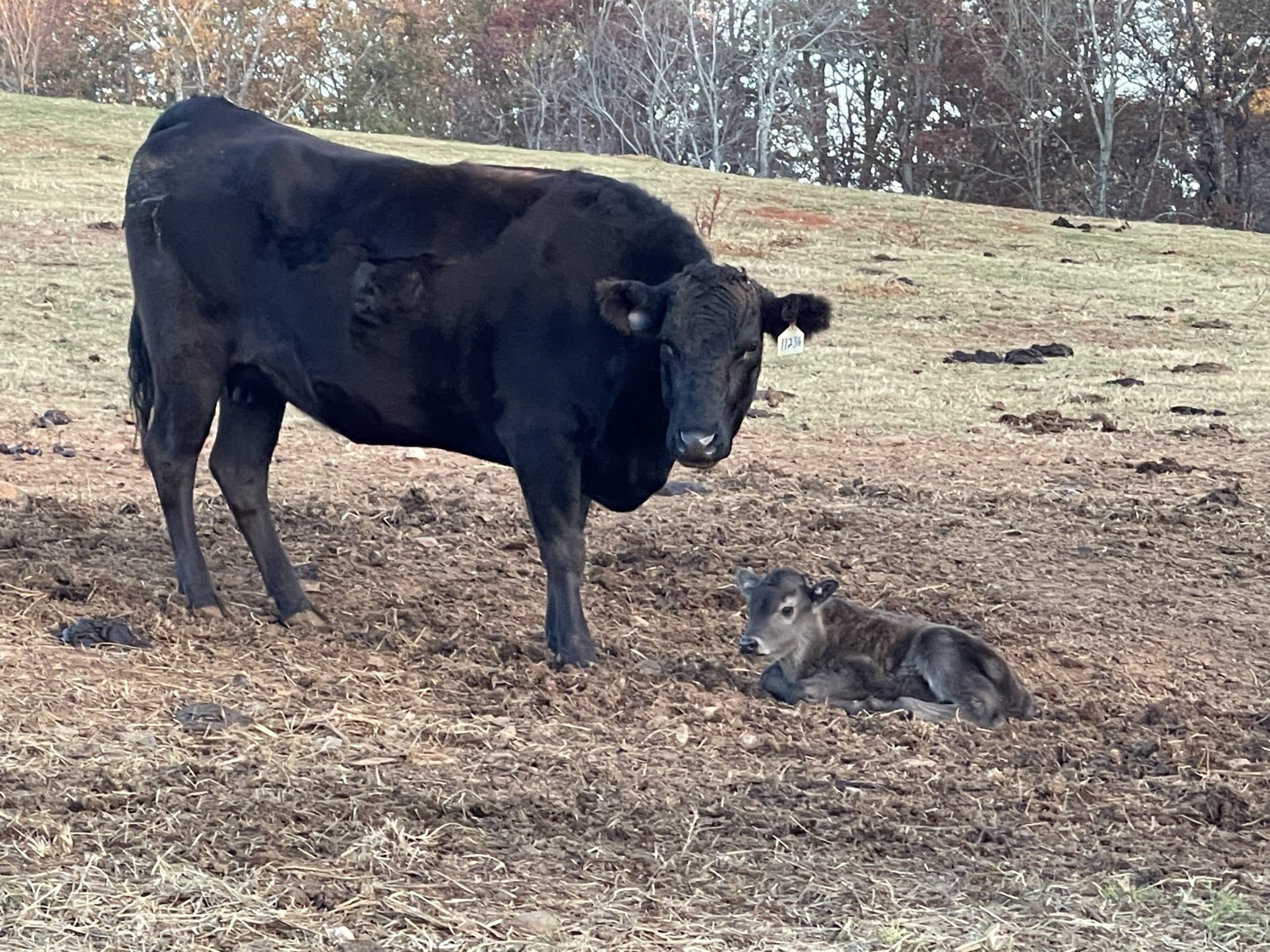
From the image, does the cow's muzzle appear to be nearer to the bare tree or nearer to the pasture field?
the pasture field

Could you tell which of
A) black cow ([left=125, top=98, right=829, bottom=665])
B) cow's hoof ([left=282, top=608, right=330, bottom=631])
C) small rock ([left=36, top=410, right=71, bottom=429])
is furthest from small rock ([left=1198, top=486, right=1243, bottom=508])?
small rock ([left=36, top=410, right=71, bottom=429])

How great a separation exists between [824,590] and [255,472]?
8.68 ft

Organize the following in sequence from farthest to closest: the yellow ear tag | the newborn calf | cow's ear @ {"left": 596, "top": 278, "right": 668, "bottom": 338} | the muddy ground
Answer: the yellow ear tag
cow's ear @ {"left": 596, "top": 278, "right": 668, "bottom": 338}
the newborn calf
the muddy ground

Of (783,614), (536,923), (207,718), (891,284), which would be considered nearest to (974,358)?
(891,284)

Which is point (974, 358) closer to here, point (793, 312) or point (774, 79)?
point (793, 312)

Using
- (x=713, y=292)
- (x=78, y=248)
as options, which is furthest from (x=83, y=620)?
(x=78, y=248)

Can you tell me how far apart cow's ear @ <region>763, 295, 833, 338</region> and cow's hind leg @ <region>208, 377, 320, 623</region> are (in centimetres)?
226

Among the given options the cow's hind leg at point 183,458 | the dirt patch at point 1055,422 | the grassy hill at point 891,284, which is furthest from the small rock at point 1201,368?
the cow's hind leg at point 183,458

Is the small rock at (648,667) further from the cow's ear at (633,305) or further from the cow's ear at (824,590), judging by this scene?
the cow's ear at (633,305)

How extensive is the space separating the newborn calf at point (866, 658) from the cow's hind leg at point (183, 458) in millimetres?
2363

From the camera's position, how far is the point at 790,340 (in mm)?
6625

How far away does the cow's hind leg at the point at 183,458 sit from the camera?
7.04 metres

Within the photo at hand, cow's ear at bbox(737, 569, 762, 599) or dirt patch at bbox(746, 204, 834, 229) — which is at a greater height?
dirt patch at bbox(746, 204, 834, 229)

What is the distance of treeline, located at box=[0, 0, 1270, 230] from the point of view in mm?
40844
